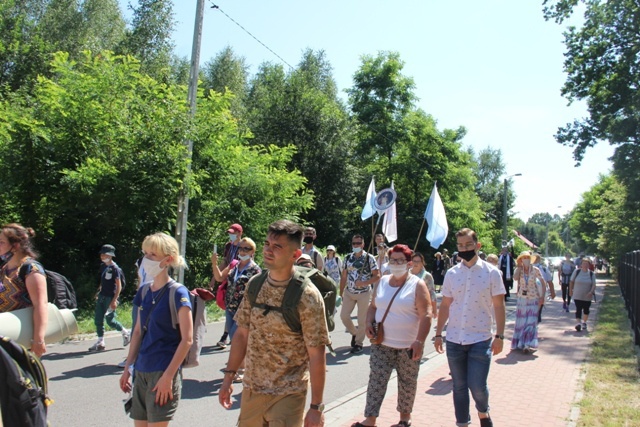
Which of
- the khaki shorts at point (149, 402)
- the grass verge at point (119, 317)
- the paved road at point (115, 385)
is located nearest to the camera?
the khaki shorts at point (149, 402)

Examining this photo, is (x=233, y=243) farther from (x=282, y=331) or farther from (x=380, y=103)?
(x=380, y=103)

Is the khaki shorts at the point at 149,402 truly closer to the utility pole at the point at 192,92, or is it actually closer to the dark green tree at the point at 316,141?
the utility pole at the point at 192,92

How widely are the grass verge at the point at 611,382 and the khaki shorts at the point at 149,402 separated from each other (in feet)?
14.6

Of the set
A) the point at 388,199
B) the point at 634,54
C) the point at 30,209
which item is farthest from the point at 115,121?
the point at 634,54

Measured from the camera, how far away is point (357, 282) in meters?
10.2

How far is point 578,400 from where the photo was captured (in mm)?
7402

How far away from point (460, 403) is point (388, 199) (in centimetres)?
1114

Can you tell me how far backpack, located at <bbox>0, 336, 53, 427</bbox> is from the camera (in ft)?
9.79

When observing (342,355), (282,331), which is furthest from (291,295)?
(342,355)

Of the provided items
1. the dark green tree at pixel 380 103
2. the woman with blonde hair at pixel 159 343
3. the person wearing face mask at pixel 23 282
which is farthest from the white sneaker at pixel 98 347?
the dark green tree at pixel 380 103

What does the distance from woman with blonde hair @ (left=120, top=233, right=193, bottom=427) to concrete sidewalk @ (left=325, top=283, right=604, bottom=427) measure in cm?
264

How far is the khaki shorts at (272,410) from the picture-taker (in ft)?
11.3

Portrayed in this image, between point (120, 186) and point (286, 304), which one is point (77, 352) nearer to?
point (120, 186)

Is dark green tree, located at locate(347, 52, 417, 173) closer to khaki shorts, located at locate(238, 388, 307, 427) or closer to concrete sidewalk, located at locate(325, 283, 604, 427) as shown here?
concrete sidewalk, located at locate(325, 283, 604, 427)
